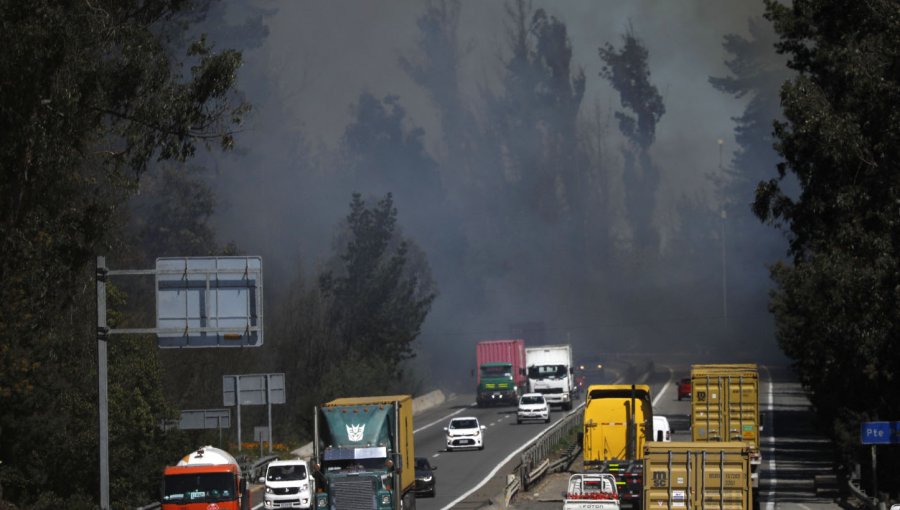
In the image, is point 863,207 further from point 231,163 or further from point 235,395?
point 231,163

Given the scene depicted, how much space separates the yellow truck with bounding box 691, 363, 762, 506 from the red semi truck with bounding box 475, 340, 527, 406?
43.4m

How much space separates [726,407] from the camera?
4578 centimetres

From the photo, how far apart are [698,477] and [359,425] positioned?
921 cm

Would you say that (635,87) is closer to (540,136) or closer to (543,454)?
(540,136)

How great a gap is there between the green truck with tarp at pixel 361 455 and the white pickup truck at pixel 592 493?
15.1 feet

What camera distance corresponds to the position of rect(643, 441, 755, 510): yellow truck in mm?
31188

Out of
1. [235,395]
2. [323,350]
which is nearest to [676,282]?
[323,350]

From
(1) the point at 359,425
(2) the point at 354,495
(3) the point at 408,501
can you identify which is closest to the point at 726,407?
(3) the point at 408,501

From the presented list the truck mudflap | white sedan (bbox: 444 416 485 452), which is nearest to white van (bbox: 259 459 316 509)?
the truck mudflap

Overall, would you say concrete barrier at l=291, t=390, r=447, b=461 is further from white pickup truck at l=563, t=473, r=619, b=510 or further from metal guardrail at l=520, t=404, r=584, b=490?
white pickup truck at l=563, t=473, r=619, b=510

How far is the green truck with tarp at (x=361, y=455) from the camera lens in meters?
34.2

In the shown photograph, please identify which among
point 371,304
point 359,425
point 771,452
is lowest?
point 771,452

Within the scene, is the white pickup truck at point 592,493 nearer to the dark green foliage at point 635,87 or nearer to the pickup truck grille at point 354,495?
the pickup truck grille at point 354,495

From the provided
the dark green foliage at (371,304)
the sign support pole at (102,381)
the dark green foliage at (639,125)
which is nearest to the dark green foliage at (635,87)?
the dark green foliage at (639,125)
